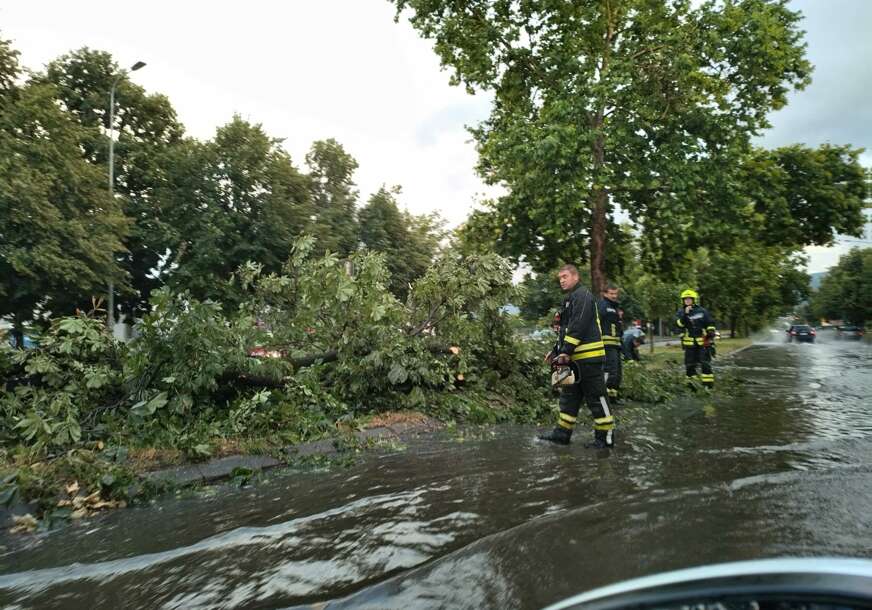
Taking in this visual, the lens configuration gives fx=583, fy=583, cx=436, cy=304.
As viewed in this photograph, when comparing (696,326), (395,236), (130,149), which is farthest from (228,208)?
(696,326)

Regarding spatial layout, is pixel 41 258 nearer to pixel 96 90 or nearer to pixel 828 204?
pixel 96 90

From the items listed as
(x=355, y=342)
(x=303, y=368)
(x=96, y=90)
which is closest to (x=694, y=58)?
(x=355, y=342)

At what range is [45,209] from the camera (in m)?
17.3

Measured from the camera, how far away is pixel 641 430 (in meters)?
7.34

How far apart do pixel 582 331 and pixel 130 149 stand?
25928mm

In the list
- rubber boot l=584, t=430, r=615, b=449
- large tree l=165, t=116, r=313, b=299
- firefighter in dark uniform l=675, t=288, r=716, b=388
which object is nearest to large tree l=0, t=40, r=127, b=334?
large tree l=165, t=116, r=313, b=299

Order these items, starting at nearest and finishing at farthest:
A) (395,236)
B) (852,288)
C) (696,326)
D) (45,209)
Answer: (696,326) < (45,209) < (395,236) < (852,288)

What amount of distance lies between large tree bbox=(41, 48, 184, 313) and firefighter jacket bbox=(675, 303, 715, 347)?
2060 cm

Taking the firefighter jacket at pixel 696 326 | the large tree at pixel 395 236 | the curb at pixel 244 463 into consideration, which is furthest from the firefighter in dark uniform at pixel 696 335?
the large tree at pixel 395 236

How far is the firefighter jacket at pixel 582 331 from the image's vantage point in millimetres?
6160

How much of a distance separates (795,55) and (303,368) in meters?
13.3

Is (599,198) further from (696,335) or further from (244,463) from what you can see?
(244,463)

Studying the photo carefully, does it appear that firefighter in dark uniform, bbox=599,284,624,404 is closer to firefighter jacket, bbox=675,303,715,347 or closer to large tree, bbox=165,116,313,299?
firefighter jacket, bbox=675,303,715,347

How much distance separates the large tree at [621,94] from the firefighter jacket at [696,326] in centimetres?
262
